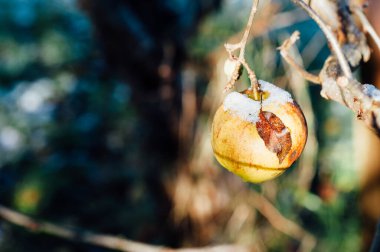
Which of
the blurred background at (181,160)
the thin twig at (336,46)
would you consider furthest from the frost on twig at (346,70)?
the blurred background at (181,160)

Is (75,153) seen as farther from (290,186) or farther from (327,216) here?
(327,216)

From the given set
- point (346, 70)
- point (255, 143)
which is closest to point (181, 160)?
point (255, 143)

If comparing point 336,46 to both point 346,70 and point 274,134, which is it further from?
point 274,134

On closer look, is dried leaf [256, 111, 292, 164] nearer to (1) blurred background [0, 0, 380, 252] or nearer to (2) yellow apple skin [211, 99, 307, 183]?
(2) yellow apple skin [211, 99, 307, 183]

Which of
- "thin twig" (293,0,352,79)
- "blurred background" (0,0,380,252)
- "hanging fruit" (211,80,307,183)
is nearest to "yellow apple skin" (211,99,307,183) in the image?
"hanging fruit" (211,80,307,183)

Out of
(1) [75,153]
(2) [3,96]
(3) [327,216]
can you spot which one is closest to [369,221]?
(3) [327,216]

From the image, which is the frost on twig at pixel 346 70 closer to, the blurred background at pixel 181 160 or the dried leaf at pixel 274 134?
the dried leaf at pixel 274 134

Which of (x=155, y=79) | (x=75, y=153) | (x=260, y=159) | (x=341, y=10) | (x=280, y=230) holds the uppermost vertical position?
(x=341, y=10)
